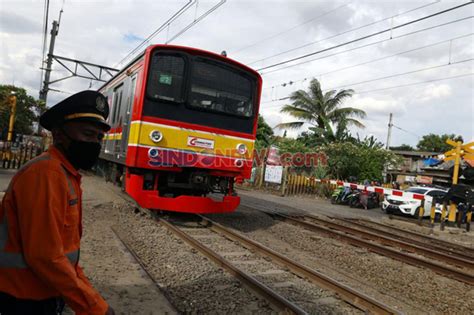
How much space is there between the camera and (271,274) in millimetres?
5281

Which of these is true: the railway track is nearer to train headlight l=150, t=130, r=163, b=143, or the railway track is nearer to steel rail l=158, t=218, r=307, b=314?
steel rail l=158, t=218, r=307, b=314

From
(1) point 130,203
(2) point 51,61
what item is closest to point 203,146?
(1) point 130,203

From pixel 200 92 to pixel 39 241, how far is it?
626cm

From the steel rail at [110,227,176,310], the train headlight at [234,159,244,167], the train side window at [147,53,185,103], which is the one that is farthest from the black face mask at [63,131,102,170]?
the train headlight at [234,159,244,167]

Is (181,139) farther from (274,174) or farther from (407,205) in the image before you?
(274,174)

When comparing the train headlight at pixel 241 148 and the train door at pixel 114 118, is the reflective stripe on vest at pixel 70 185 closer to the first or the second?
the train headlight at pixel 241 148

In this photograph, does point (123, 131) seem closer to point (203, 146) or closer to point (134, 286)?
point (203, 146)

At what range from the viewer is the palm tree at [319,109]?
26656 mm

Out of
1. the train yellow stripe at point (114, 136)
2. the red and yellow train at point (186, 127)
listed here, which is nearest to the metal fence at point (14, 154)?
the train yellow stripe at point (114, 136)

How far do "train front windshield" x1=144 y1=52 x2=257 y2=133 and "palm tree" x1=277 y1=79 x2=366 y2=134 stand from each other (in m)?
19.0

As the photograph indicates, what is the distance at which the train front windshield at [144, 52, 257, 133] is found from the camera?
284 inches

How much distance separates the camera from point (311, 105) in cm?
2741

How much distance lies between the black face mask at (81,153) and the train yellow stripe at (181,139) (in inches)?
201

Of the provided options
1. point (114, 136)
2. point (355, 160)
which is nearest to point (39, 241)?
point (114, 136)
